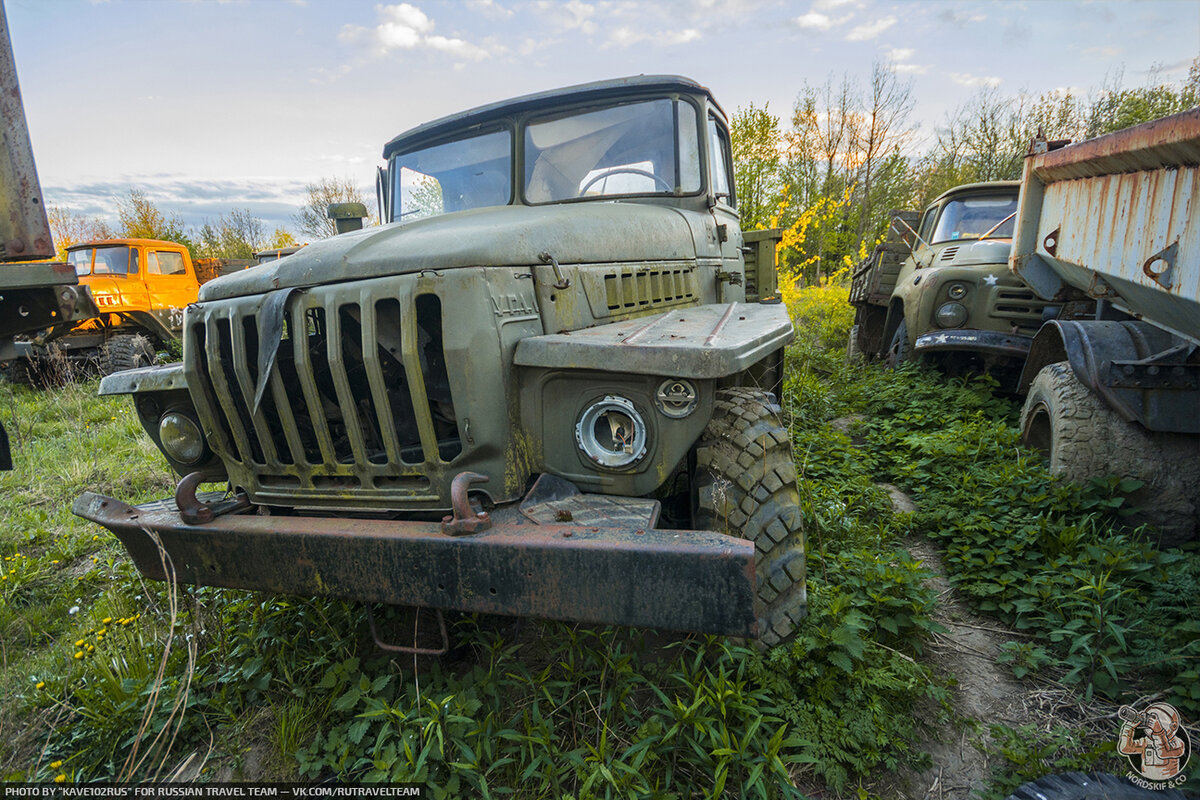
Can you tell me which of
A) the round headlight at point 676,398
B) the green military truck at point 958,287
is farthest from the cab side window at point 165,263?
the round headlight at point 676,398

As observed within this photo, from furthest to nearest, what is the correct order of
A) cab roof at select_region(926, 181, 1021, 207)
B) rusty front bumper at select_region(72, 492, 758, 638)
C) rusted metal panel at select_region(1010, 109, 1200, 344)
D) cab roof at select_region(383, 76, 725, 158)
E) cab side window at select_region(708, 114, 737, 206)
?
cab roof at select_region(926, 181, 1021, 207) < cab side window at select_region(708, 114, 737, 206) < cab roof at select_region(383, 76, 725, 158) < rusted metal panel at select_region(1010, 109, 1200, 344) < rusty front bumper at select_region(72, 492, 758, 638)

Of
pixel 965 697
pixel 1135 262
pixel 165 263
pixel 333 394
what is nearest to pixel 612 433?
pixel 333 394

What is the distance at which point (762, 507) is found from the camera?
82.0 inches

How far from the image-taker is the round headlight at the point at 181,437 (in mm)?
2611

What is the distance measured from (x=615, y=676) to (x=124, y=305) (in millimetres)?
11007

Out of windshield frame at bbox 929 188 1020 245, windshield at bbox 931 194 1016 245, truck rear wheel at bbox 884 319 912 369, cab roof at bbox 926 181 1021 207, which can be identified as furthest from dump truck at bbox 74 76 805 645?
cab roof at bbox 926 181 1021 207

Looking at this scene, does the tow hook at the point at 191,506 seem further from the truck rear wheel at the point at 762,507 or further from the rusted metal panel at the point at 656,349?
the truck rear wheel at the point at 762,507

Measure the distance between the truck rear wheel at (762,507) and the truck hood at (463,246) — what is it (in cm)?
97

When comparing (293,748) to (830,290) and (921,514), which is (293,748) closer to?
(921,514)

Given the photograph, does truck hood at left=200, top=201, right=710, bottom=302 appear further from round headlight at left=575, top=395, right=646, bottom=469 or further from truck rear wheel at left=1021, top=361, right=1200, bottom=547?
truck rear wheel at left=1021, top=361, right=1200, bottom=547

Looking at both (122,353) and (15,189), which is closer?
(15,189)

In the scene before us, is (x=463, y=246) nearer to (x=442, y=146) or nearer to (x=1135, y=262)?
(x=442, y=146)

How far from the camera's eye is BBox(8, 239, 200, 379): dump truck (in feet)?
29.5

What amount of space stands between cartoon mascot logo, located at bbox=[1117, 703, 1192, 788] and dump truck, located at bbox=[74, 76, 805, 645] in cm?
107
